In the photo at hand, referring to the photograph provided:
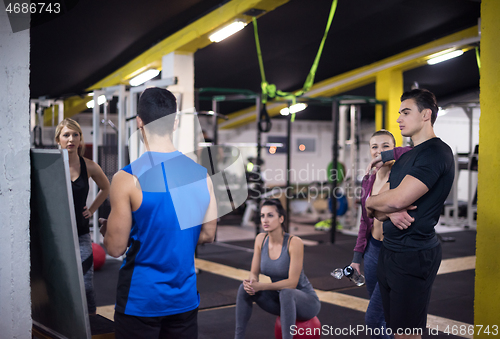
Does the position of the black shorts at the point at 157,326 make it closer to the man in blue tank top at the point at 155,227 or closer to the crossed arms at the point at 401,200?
the man in blue tank top at the point at 155,227

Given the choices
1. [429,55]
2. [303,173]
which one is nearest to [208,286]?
→ [429,55]

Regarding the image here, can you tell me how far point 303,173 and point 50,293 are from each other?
1211cm

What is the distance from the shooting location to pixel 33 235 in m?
2.06

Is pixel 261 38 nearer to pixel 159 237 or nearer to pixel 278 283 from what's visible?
pixel 278 283

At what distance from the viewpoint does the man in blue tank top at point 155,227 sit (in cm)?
139

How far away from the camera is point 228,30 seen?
4.71m

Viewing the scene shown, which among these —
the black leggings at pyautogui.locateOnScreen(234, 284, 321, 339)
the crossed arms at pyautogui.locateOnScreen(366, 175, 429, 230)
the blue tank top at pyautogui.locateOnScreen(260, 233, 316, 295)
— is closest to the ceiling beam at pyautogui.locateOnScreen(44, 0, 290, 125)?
the blue tank top at pyautogui.locateOnScreen(260, 233, 316, 295)

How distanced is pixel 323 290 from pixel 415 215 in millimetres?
2593

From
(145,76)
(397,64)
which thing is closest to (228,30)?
(145,76)

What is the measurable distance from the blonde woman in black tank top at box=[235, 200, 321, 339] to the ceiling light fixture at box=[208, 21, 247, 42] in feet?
8.13

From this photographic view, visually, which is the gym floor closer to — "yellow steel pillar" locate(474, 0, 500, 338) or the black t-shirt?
"yellow steel pillar" locate(474, 0, 500, 338)

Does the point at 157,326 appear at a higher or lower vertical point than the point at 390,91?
lower

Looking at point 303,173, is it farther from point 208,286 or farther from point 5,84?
point 5,84

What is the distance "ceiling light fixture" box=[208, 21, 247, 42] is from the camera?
4.55 metres
